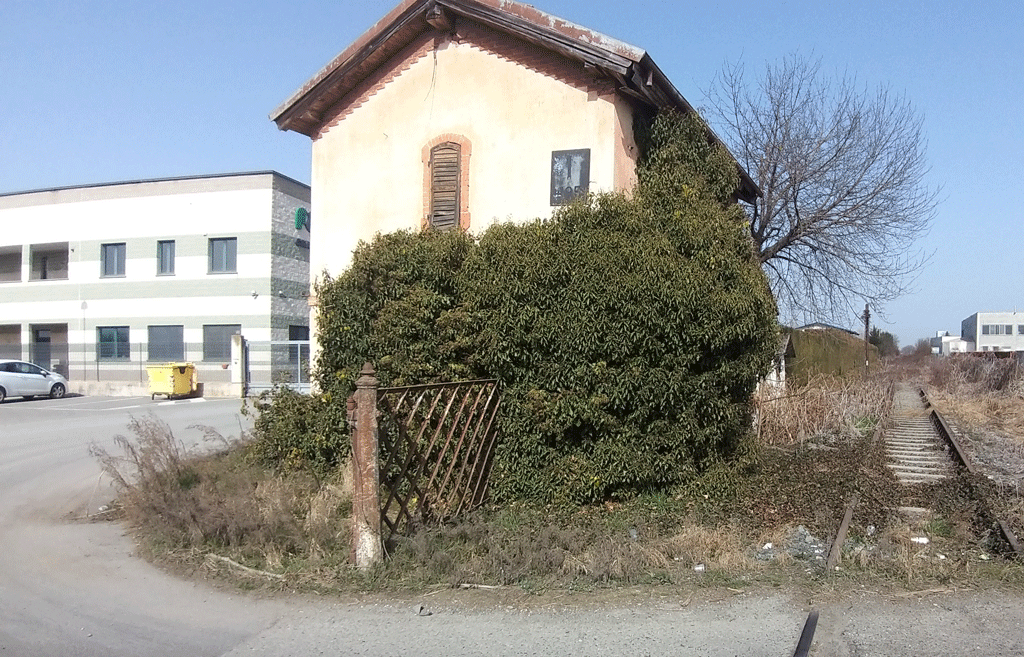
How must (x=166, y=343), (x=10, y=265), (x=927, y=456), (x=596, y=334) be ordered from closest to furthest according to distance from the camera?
(x=596, y=334)
(x=927, y=456)
(x=166, y=343)
(x=10, y=265)

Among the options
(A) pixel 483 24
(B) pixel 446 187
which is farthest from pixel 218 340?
(A) pixel 483 24

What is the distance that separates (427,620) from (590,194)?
17.1 ft

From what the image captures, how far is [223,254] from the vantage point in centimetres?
2995

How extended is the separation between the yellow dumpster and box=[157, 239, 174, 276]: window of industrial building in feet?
14.6

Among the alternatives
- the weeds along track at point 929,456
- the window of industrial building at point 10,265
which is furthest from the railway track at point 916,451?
the window of industrial building at point 10,265

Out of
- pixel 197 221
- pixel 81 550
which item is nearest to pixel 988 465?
pixel 81 550

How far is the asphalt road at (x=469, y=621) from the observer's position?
16.6 ft

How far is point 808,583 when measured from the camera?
20.1ft

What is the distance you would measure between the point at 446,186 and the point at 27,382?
73.5ft

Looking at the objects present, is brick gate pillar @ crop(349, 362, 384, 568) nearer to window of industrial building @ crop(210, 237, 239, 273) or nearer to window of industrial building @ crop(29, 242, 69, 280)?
window of industrial building @ crop(210, 237, 239, 273)

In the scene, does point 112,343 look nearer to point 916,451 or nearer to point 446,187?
point 446,187

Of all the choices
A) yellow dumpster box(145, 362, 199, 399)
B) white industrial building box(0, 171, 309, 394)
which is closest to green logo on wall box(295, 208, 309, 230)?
white industrial building box(0, 171, 309, 394)

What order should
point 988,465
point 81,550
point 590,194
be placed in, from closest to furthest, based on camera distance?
point 81,550
point 590,194
point 988,465

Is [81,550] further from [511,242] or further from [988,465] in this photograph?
[988,465]
